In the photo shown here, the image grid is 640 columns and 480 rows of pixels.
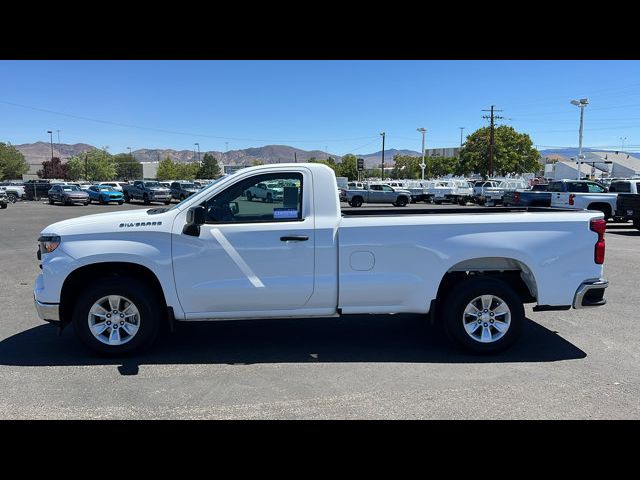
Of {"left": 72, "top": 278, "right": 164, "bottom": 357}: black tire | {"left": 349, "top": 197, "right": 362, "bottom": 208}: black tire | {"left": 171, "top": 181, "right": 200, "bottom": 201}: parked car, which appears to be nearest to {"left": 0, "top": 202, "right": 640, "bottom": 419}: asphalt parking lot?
{"left": 72, "top": 278, "right": 164, "bottom": 357}: black tire

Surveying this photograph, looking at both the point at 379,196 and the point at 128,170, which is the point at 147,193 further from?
the point at 128,170

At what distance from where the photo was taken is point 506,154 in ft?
224

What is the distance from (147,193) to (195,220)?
35449mm

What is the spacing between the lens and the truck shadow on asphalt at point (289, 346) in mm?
5059

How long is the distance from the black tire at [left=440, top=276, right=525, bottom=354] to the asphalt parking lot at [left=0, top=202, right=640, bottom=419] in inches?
6.1

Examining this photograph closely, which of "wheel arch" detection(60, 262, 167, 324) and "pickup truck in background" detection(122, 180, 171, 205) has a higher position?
"pickup truck in background" detection(122, 180, 171, 205)

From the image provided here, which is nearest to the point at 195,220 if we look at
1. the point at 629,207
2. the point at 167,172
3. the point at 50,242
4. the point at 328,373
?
the point at 50,242

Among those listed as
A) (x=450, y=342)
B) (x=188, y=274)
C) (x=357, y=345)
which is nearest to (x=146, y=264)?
(x=188, y=274)

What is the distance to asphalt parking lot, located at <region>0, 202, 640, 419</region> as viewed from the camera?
3959 millimetres

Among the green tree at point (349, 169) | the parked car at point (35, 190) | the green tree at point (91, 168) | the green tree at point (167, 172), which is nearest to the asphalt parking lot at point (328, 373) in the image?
the parked car at point (35, 190)

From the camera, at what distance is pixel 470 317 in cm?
→ 515

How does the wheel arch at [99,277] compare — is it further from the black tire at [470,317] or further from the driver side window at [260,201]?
the black tire at [470,317]

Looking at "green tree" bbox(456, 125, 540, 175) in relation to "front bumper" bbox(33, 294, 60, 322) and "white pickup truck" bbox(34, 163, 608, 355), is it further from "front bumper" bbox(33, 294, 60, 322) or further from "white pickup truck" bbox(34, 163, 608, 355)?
"front bumper" bbox(33, 294, 60, 322)

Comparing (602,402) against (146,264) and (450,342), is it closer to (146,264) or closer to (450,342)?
(450,342)
